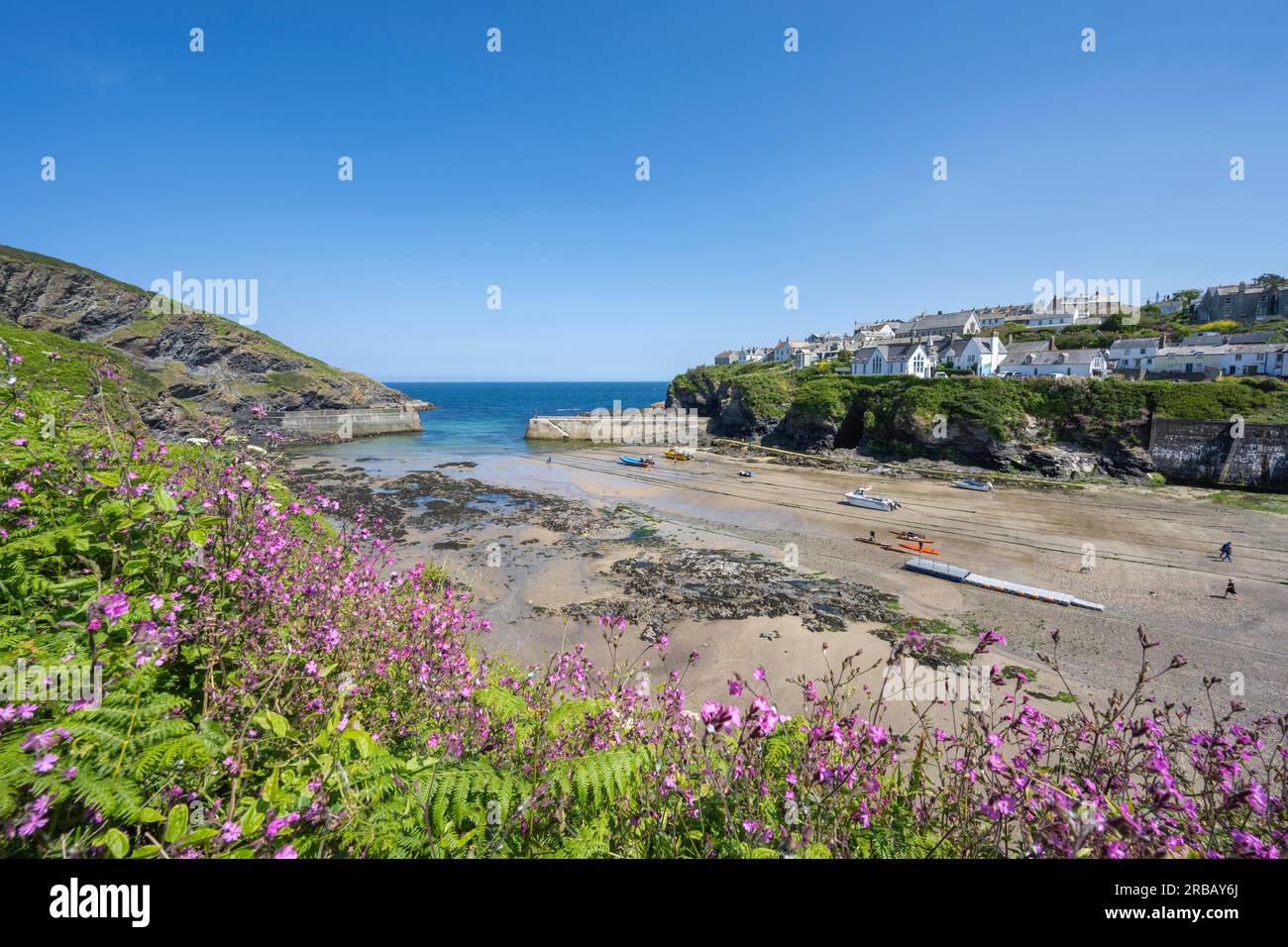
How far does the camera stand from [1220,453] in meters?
40.4

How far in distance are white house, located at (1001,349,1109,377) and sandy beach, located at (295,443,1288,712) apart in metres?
25.8

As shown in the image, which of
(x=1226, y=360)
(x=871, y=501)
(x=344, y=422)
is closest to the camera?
(x=871, y=501)

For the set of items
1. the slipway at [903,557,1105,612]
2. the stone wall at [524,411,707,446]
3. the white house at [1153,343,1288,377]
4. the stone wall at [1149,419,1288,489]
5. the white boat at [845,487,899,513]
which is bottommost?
the slipway at [903,557,1105,612]

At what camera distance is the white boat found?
35.2 metres

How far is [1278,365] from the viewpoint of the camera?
167ft

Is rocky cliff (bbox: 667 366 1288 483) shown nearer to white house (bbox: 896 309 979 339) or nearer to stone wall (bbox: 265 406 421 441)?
white house (bbox: 896 309 979 339)

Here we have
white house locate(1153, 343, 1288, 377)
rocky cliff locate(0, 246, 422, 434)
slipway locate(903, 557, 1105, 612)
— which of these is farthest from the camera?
rocky cliff locate(0, 246, 422, 434)

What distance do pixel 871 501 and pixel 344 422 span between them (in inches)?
3059

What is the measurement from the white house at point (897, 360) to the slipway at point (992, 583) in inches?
2172

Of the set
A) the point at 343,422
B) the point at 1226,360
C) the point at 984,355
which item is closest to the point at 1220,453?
the point at 1226,360

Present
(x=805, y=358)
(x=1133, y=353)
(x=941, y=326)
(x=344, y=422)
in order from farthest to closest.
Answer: (x=805, y=358)
(x=941, y=326)
(x=344, y=422)
(x=1133, y=353)

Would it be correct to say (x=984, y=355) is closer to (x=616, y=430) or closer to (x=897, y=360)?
(x=897, y=360)

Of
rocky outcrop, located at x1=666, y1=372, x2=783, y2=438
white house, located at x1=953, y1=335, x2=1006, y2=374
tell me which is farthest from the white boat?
white house, located at x1=953, y1=335, x2=1006, y2=374
